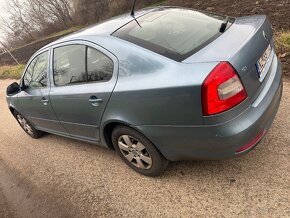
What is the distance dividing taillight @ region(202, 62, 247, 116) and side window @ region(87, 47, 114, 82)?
3.58 ft

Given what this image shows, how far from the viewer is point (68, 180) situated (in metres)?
3.82

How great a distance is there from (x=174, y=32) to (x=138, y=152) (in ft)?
4.24

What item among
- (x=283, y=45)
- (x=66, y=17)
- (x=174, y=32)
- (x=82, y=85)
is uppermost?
(x=174, y=32)

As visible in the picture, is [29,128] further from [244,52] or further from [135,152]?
[244,52]

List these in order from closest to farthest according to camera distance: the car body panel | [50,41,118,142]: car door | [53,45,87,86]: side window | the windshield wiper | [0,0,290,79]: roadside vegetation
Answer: the car body panel → the windshield wiper → [50,41,118,142]: car door → [53,45,87,86]: side window → [0,0,290,79]: roadside vegetation

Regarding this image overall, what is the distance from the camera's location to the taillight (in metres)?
2.25

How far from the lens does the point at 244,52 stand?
96.0 inches

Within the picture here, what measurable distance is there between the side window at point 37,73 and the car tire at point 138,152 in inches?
59.1

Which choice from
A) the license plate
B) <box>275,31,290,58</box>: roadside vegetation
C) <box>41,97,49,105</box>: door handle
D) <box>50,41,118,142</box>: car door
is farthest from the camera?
<box>275,31,290,58</box>: roadside vegetation

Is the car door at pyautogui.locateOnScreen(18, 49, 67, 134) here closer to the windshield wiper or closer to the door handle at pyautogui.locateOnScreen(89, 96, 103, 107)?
the door handle at pyautogui.locateOnScreen(89, 96, 103, 107)

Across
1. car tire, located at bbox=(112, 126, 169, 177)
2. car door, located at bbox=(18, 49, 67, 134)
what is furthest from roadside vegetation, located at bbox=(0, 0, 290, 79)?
car door, located at bbox=(18, 49, 67, 134)

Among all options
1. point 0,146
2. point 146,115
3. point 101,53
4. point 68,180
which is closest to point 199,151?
point 146,115

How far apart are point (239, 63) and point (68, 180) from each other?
2.61 metres

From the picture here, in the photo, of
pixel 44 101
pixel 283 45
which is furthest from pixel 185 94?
pixel 283 45
